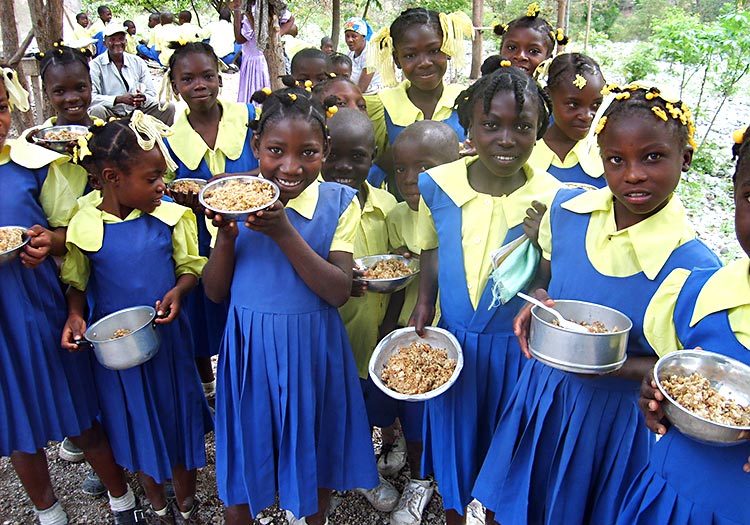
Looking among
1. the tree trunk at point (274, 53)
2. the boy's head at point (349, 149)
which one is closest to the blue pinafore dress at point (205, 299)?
the boy's head at point (349, 149)

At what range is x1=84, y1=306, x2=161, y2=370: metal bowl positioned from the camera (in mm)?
1903

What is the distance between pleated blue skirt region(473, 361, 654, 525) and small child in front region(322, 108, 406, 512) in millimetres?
741

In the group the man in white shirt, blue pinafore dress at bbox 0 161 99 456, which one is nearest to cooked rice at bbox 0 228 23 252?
blue pinafore dress at bbox 0 161 99 456

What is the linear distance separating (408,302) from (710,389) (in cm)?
130

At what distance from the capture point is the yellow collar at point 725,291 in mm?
1291

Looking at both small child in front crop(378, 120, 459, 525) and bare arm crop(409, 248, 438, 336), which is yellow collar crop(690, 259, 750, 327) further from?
small child in front crop(378, 120, 459, 525)

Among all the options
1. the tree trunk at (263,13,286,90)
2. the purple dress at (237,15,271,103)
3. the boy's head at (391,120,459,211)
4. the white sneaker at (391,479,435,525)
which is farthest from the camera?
the purple dress at (237,15,271,103)

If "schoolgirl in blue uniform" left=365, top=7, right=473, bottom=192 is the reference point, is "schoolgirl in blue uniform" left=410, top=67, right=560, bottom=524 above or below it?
below

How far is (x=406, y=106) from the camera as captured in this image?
2.92 metres

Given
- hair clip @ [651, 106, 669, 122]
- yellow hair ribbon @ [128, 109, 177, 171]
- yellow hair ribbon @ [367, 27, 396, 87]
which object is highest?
yellow hair ribbon @ [367, 27, 396, 87]

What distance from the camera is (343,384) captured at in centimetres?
209

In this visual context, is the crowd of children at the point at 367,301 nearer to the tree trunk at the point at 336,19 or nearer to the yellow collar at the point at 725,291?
the yellow collar at the point at 725,291

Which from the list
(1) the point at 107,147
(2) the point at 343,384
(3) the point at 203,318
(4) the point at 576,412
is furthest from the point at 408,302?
(1) the point at 107,147

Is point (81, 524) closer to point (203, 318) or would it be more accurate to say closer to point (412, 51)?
point (203, 318)
